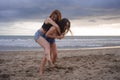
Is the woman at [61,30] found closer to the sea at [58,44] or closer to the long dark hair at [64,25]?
the long dark hair at [64,25]

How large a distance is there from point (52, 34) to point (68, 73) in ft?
5.23

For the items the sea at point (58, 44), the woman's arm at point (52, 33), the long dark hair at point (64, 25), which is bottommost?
the sea at point (58, 44)

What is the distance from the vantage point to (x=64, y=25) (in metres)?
6.70

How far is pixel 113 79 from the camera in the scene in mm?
6973

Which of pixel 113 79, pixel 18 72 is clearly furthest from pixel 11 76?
pixel 113 79

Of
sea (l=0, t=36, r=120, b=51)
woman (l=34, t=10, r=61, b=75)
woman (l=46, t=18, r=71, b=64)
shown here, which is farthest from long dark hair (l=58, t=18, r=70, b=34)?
sea (l=0, t=36, r=120, b=51)

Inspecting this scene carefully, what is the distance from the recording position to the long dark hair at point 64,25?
6691 mm

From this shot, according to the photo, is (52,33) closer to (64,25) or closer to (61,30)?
(61,30)

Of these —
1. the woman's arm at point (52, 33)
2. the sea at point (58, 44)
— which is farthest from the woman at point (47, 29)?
the sea at point (58, 44)

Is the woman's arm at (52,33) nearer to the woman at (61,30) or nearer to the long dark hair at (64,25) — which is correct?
the woman at (61,30)

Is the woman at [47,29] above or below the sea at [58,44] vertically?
above

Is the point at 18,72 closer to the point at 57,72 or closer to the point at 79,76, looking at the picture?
the point at 57,72

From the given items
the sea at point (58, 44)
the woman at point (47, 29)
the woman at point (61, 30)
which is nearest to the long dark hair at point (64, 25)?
the woman at point (61, 30)

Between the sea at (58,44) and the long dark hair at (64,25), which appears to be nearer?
the long dark hair at (64,25)
